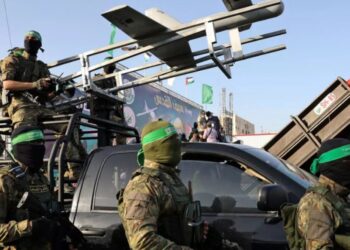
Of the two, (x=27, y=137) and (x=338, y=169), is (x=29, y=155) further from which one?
(x=338, y=169)

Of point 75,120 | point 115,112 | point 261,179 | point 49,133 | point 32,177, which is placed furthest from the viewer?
point 115,112

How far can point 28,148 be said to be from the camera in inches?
123

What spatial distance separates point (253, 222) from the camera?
10.6ft

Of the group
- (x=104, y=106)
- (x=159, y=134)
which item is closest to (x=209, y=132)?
(x=104, y=106)

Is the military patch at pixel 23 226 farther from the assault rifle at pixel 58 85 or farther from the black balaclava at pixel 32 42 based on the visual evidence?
the black balaclava at pixel 32 42

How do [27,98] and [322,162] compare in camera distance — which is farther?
[27,98]

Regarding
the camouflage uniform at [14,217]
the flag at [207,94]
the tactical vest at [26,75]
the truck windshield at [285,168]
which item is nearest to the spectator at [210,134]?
the tactical vest at [26,75]

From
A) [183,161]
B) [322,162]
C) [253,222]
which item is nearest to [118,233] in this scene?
[183,161]

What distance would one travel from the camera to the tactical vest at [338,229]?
2.35m

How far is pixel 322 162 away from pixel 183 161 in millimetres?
1252

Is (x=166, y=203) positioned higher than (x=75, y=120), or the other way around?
(x=75, y=120)

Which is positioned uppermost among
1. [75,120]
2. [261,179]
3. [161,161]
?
[75,120]

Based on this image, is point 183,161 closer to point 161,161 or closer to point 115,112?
point 161,161

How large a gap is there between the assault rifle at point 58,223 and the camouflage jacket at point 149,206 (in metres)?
0.65
